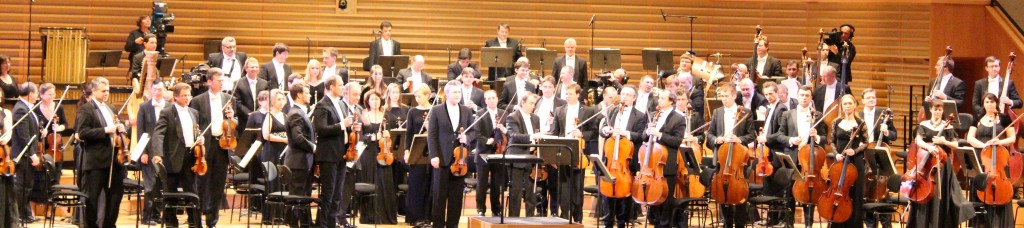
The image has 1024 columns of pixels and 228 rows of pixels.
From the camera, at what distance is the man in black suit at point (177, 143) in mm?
8938

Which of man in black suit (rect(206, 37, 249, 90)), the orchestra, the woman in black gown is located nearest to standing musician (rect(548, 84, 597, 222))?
the orchestra

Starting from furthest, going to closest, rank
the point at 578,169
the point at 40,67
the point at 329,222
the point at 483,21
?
the point at 483,21 → the point at 40,67 → the point at 578,169 → the point at 329,222

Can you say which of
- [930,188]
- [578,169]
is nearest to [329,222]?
[578,169]

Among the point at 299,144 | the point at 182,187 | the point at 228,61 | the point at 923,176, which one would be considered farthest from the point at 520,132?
the point at 228,61

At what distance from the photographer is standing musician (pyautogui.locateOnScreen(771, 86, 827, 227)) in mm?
9545

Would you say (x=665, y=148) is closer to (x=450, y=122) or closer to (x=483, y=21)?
(x=450, y=122)

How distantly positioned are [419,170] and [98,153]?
2.20m

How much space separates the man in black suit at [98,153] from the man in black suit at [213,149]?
58cm

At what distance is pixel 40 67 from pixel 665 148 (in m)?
7.28

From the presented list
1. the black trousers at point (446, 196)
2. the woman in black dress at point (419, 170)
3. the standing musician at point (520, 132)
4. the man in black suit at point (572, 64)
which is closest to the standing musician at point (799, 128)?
the standing musician at point (520, 132)

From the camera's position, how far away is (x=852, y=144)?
937 centimetres

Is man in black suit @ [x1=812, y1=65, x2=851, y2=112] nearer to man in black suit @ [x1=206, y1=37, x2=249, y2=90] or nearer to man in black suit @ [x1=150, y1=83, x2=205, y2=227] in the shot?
man in black suit @ [x1=206, y1=37, x2=249, y2=90]

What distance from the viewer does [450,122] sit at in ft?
30.5

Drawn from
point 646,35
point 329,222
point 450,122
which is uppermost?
point 646,35
